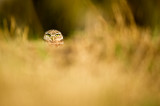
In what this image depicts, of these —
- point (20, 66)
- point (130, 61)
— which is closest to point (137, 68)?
point (130, 61)

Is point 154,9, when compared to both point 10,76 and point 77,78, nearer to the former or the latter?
point 77,78

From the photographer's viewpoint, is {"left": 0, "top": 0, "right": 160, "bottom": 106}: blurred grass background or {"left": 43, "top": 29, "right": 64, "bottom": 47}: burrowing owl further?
{"left": 43, "top": 29, "right": 64, "bottom": 47}: burrowing owl

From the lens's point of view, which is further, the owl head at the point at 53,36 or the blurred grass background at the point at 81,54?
the owl head at the point at 53,36

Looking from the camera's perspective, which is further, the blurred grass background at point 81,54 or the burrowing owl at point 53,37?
the burrowing owl at point 53,37

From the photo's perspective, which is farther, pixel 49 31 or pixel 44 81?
pixel 49 31

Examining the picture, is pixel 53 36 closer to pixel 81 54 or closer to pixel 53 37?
pixel 53 37
